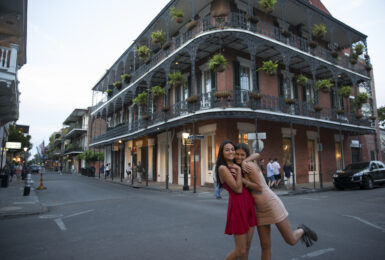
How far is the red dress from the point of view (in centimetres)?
271

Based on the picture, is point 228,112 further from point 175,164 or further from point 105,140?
point 105,140

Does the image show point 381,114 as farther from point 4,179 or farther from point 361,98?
point 4,179

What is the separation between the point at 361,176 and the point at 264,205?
13.2 meters

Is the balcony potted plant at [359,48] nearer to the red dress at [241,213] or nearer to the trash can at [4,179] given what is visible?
the red dress at [241,213]

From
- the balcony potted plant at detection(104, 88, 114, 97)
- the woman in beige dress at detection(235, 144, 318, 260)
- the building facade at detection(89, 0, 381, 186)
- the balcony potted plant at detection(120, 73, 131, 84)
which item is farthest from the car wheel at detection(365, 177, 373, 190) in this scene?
the balcony potted plant at detection(104, 88, 114, 97)

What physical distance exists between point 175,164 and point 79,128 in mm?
32203

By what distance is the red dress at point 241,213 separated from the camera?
2711 mm

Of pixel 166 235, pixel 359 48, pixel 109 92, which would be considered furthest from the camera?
pixel 109 92

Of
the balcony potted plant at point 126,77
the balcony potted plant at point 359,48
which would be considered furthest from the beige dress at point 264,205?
the balcony potted plant at point 359,48

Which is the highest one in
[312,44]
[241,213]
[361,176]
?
[312,44]

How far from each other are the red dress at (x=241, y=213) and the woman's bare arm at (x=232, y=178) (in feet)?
0.28

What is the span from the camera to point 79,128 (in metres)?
44.7

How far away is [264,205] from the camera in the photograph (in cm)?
281

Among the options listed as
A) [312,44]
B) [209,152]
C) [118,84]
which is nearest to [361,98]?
[312,44]
